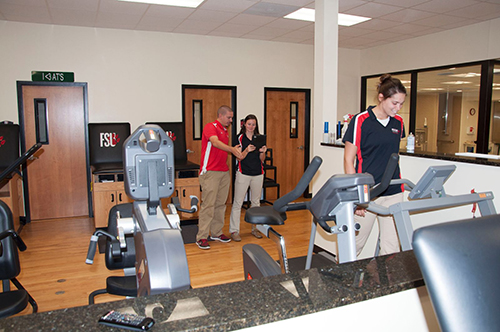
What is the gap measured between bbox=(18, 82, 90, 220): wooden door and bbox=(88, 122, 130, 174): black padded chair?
26 centimetres

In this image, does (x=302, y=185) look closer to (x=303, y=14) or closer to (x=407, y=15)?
(x=303, y=14)

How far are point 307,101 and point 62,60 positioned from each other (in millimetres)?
3980

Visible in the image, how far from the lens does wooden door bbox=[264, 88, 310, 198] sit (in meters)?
6.82

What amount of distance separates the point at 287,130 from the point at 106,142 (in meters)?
3.06

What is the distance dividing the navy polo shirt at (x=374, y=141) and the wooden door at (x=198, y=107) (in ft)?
12.9

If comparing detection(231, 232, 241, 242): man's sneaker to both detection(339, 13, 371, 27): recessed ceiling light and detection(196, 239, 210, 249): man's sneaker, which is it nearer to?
detection(196, 239, 210, 249): man's sneaker

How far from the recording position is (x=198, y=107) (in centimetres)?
630

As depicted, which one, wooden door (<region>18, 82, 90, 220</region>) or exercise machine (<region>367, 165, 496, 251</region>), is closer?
exercise machine (<region>367, 165, 496, 251</region>)

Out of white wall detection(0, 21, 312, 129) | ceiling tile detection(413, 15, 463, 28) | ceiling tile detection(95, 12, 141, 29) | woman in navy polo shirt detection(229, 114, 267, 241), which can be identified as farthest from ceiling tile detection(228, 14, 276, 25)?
ceiling tile detection(413, 15, 463, 28)

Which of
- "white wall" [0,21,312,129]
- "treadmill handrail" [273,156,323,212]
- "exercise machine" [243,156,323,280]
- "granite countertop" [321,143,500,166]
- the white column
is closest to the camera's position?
"treadmill handrail" [273,156,323,212]

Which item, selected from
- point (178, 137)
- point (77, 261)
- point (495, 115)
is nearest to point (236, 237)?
point (77, 261)

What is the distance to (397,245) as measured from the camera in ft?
8.55

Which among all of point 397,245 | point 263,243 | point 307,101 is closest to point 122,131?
point 263,243

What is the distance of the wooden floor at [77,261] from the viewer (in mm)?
3230
